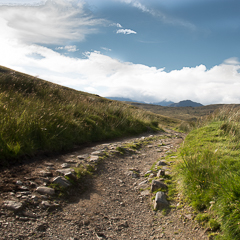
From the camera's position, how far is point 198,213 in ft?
11.7

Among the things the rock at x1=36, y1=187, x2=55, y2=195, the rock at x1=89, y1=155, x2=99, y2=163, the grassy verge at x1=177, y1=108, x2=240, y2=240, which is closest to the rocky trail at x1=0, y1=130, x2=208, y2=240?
the rock at x1=36, y1=187, x2=55, y2=195

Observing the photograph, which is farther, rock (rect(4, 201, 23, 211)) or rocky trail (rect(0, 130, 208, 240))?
rock (rect(4, 201, 23, 211))

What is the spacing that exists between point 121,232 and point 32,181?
233cm

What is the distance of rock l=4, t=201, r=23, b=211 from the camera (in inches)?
125

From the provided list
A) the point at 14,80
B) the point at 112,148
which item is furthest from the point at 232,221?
the point at 14,80

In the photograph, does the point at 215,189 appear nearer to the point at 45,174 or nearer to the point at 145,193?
the point at 145,193

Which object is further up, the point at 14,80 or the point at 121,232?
the point at 14,80

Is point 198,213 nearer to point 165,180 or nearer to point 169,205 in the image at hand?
point 169,205

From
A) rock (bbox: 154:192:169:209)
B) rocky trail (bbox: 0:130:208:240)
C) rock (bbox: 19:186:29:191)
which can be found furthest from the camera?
rock (bbox: 154:192:169:209)

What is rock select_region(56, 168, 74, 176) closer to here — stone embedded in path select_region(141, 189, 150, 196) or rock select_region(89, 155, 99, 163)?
rock select_region(89, 155, 99, 163)

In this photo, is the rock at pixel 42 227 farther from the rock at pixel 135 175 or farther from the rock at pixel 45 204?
the rock at pixel 135 175

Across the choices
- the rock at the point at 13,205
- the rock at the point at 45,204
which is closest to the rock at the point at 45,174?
the rock at the point at 45,204

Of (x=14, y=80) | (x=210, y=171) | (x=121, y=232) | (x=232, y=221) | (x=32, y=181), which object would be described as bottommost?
(x=121, y=232)

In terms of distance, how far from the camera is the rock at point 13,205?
10.5ft
